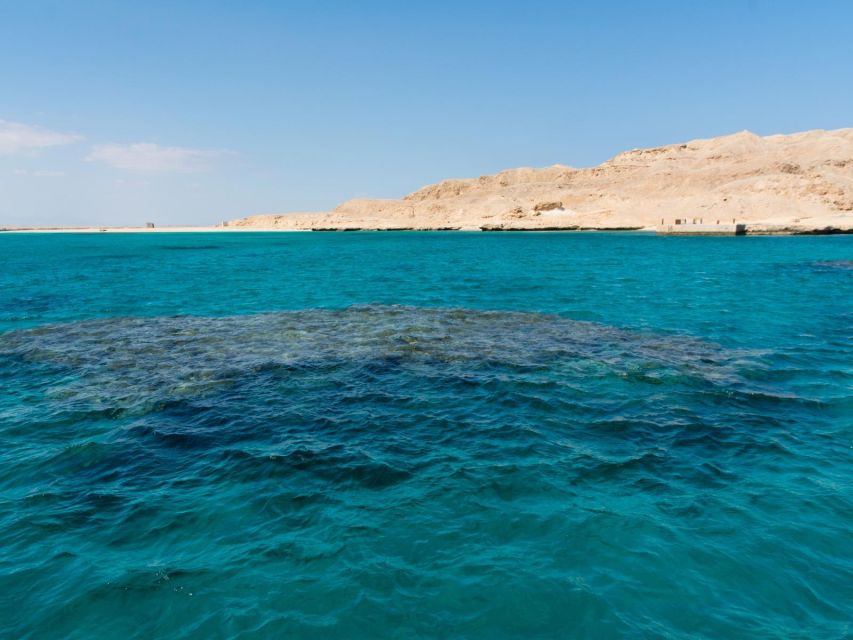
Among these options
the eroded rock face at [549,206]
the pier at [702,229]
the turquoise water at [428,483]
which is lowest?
the turquoise water at [428,483]

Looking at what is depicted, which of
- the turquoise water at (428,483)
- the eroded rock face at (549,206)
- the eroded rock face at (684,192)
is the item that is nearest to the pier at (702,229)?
the eroded rock face at (684,192)

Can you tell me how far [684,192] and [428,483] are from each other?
139616 millimetres

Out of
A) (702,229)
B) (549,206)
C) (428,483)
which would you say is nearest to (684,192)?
(549,206)

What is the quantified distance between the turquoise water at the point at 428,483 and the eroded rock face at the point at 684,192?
3642 inches

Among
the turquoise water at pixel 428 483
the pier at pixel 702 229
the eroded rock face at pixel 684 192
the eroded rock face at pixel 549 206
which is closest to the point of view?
the turquoise water at pixel 428 483

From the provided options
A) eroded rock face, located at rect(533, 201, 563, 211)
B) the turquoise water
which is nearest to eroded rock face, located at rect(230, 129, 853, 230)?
eroded rock face, located at rect(533, 201, 563, 211)

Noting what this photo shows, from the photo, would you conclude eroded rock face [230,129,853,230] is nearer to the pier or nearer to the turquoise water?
the pier

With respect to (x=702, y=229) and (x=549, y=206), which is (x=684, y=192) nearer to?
(x=549, y=206)

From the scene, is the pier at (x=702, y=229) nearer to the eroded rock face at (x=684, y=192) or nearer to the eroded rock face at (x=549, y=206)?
the eroded rock face at (x=684, y=192)

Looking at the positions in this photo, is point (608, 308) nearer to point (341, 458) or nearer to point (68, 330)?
point (341, 458)

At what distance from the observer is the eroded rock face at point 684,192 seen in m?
104

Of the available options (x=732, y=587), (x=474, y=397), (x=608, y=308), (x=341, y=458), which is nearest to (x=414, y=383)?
(x=474, y=397)

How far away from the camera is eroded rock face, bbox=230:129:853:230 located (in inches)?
4102

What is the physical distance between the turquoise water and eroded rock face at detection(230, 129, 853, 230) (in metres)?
A: 92.5
